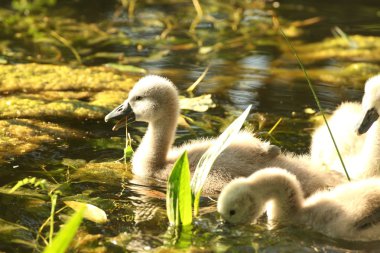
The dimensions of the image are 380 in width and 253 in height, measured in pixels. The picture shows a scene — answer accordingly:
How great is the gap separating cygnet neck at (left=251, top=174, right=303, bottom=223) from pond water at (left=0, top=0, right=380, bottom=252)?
3.8 inches

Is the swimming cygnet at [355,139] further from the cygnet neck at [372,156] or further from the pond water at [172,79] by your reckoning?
the pond water at [172,79]

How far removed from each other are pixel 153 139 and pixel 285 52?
11.1ft

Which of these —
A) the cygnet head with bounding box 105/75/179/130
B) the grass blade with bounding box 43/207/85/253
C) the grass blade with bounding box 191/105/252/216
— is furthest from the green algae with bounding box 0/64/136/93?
the grass blade with bounding box 43/207/85/253

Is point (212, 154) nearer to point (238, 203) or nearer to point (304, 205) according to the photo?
point (238, 203)

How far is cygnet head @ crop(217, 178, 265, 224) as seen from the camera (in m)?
3.88

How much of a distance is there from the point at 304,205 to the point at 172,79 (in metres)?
3.02

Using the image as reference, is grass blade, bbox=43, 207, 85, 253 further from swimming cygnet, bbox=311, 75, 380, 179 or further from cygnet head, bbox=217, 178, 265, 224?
swimming cygnet, bbox=311, 75, 380, 179

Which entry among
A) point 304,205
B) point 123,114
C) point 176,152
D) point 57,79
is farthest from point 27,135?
point 304,205

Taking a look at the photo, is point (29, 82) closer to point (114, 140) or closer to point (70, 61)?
point (70, 61)

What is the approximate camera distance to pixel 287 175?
3.97m

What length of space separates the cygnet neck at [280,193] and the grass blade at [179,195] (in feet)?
0.98

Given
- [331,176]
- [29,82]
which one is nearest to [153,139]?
[331,176]

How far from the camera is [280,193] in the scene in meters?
3.94

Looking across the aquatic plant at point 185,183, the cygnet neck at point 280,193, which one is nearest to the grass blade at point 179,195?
the aquatic plant at point 185,183
